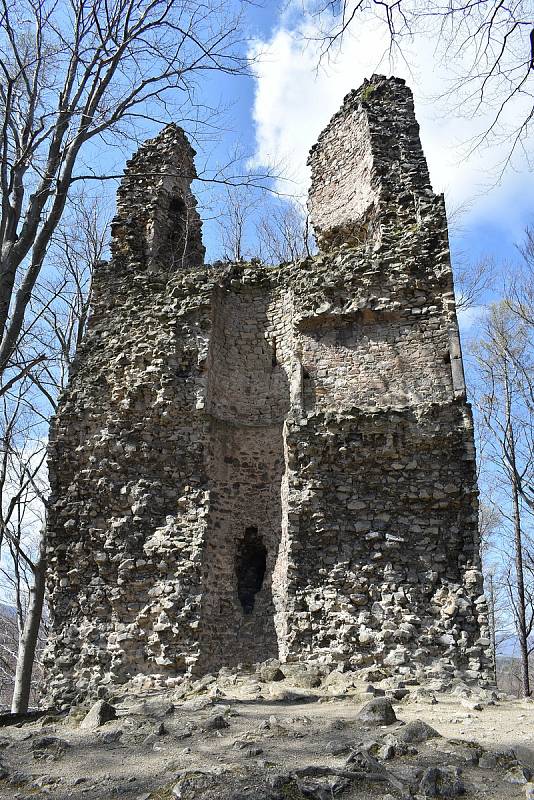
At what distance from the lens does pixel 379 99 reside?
12734 mm

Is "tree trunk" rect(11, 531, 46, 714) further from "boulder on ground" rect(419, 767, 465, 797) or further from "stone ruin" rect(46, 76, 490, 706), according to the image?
"boulder on ground" rect(419, 767, 465, 797)

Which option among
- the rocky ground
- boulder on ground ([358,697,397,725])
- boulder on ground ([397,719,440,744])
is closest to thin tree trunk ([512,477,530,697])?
the rocky ground

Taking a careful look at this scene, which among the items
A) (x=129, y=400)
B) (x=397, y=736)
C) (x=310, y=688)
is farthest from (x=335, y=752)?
(x=129, y=400)

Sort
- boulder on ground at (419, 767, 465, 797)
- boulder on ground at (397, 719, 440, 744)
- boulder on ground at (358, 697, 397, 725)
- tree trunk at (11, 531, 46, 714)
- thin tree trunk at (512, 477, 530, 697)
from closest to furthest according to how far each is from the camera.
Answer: boulder on ground at (419, 767, 465, 797), boulder on ground at (397, 719, 440, 744), boulder on ground at (358, 697, 397, 725), tree trunk at (11, 531, 46, 714), thin tree trunk at (512, 477, 530, 697)

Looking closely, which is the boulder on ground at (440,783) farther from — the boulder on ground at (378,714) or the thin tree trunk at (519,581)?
the thin tree trunk at (519,581)

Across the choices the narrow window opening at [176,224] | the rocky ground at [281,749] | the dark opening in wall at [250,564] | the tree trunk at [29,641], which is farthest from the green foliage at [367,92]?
the tree trunk at [29,641]

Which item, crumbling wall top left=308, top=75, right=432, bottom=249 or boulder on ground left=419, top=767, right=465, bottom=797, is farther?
crumbling wall top left=308, top=75, right=432, bottom=249

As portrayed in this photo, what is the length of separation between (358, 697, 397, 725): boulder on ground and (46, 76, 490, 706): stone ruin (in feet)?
8.00

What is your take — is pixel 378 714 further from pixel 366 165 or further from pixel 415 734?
pixel 366 165

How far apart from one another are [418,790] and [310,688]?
3895 mm

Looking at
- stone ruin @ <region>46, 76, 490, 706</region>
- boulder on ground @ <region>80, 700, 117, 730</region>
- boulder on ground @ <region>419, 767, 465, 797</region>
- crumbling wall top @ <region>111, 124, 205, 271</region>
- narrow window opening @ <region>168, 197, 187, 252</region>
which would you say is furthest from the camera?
narrow window opening @ <region>168, 197, 187, 252</region>

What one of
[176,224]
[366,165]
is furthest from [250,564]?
[366,165]

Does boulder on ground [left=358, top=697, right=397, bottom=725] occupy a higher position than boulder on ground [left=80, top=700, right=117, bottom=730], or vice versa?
boulder on ground [left=358, top=697, right=397, bottom=725]

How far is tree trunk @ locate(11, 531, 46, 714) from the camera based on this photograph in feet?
39.8
